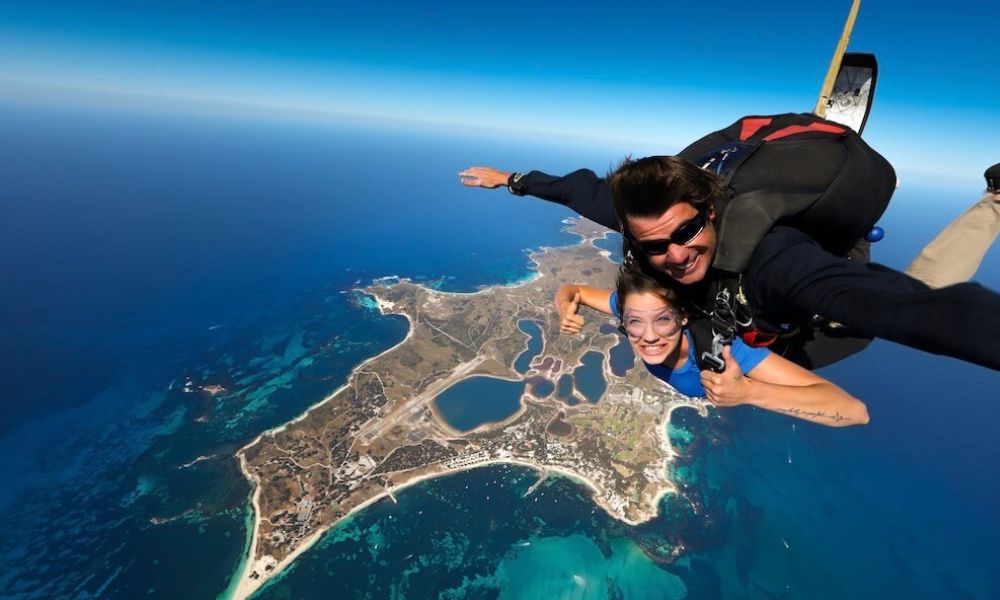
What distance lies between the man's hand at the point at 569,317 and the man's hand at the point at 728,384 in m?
1.16

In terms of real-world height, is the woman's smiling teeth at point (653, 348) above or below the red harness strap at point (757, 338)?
below

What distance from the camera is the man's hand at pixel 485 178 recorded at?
14.7ft

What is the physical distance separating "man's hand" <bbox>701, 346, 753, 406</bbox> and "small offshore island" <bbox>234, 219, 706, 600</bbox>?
2060 cm

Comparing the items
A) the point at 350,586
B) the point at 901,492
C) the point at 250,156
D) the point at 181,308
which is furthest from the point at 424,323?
the point at 250,156

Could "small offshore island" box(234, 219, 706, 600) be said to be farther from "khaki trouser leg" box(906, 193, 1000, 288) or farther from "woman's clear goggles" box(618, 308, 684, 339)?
"woman's clear goggles" box(618, 308, 684, 339)

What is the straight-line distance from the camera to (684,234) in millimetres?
2324

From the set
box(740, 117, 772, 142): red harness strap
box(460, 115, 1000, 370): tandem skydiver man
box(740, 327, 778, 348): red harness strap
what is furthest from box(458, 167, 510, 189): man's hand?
box(740, 327, 778, 348): red harness strap

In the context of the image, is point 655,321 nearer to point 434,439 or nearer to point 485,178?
point 485,178

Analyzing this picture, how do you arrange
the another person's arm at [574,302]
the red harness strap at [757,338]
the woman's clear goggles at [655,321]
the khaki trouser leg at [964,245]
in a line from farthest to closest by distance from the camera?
the khaki trouser leg at [964,245] < the another person's arm at [574,302] < the woman's clear goggles at [655,321] < the red harness strap at [757,338]

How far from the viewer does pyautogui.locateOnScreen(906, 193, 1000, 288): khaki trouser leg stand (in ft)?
12.4

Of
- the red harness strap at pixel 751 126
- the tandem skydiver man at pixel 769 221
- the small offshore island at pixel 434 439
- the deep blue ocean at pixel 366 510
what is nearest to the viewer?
the tandem skydiver man at pixel 769 221

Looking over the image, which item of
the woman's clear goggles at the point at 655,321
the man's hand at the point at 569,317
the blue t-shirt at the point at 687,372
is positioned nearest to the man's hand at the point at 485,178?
the man's hand at the point at 569,317

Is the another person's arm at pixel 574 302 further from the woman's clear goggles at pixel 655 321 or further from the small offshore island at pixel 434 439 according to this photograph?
the small offshore island at pixel 434 439

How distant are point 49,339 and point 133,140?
161m
